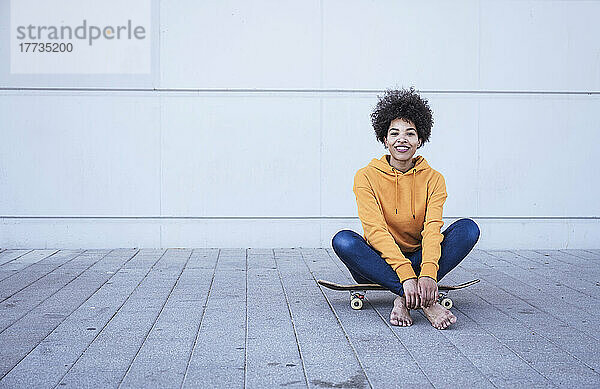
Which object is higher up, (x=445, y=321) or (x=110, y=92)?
(x=110, y=92)

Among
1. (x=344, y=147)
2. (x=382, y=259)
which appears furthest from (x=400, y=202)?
(x=344, y=147)

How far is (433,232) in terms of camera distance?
15.3 ft

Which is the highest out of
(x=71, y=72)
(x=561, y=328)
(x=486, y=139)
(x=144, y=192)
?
(x=71, y=72)

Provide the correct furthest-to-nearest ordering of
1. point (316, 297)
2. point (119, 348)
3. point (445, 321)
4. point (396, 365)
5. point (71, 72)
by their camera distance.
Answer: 1. point (71, 72)
2. point (316, 297)
3. point (445, 321)
4. point (119, 348)
5. point (396, 365)

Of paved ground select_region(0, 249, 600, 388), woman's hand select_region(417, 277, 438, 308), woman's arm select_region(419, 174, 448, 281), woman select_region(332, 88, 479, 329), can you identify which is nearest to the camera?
paved ground select_region(0, 249, 600, 388)

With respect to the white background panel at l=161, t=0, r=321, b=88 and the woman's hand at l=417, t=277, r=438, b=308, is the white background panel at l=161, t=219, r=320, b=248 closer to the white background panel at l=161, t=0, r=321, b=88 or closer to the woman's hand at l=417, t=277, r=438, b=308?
the white background panel at l=161, t=0, r=321, b=88

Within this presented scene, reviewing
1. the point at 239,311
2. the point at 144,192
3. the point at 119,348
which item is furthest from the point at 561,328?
the point at 144,192

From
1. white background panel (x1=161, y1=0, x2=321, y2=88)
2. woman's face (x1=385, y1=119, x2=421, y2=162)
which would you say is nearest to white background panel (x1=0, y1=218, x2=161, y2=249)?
white background panel (x1=161, y1=0, x2=321, y2=88)

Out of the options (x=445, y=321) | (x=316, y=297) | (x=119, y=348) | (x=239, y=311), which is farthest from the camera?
(x=316, y=297)

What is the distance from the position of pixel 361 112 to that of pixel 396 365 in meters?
4.49

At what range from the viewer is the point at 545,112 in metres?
7.92

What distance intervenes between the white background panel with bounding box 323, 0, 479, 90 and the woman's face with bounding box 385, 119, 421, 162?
9.94 ft

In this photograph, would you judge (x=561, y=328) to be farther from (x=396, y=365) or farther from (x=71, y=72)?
(x=71, y=72)

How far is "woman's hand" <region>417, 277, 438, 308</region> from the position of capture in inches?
172
